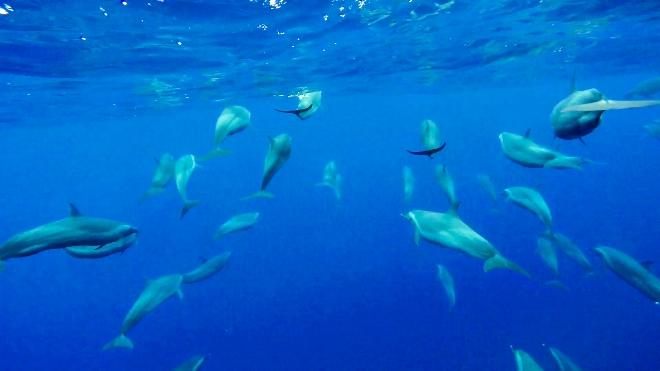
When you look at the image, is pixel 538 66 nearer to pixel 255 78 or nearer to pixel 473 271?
pixel 473 271

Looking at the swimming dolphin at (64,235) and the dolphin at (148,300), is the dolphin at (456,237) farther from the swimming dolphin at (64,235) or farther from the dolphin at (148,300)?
the dolphin at (148,300)

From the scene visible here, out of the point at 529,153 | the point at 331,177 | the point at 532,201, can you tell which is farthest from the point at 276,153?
the point at 331,177

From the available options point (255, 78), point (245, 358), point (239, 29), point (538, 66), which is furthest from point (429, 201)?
point (239, 29)

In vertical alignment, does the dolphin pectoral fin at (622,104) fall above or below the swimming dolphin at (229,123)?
below

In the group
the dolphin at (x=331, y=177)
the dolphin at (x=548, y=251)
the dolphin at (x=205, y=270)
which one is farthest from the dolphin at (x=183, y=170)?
the dolphin at (x=548, y=251)

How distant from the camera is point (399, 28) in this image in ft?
55.1

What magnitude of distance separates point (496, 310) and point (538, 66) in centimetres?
1722

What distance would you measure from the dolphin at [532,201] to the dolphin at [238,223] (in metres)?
5.19

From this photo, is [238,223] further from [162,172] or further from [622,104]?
[622,104]

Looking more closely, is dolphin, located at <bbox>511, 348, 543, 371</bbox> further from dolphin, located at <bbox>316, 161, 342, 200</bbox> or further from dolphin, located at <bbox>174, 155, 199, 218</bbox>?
dolphin, located at <bbox>316, 161, 342, 200</bbox>

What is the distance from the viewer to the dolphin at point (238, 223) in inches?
357

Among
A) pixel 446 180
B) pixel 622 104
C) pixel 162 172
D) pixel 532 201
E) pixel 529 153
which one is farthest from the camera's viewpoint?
pixel 162 172

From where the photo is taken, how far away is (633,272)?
18.8 feet

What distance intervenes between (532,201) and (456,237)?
2295 millimetres
